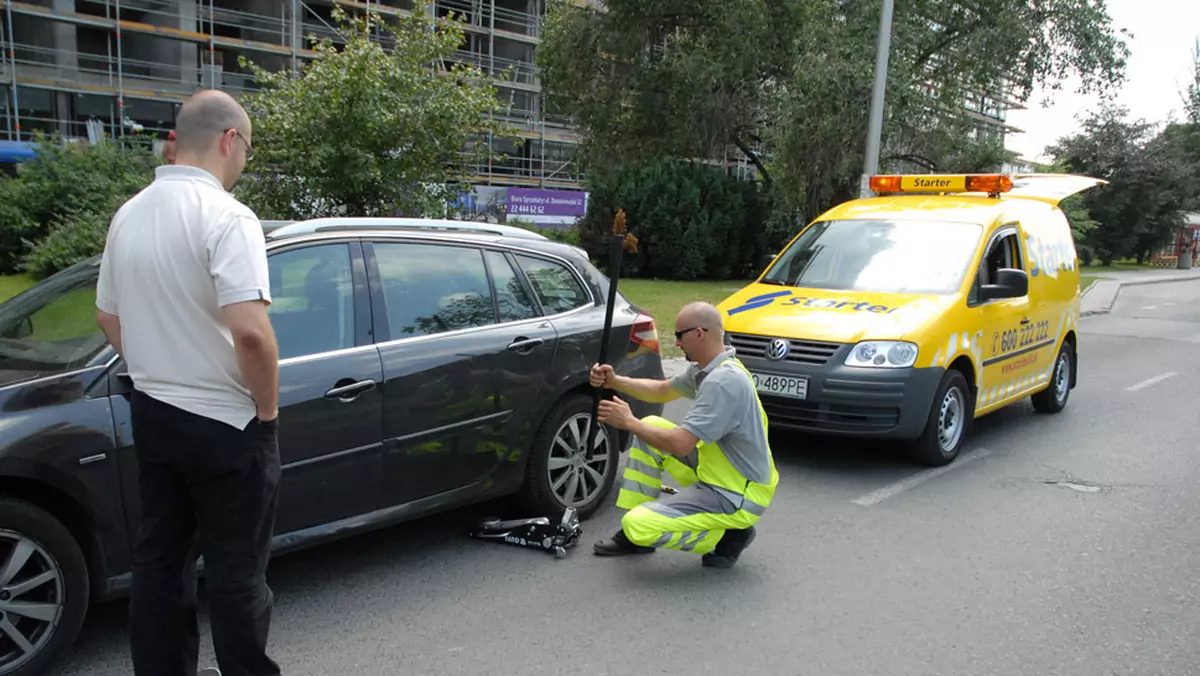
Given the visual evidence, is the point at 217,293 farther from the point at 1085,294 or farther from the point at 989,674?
the point at 1085,294

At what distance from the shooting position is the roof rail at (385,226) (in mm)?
4027

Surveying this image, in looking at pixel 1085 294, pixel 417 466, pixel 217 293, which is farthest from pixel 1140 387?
pixel 1085 294

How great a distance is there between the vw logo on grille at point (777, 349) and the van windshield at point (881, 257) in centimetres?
105

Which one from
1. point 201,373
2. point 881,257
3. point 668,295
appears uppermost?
point 881,257

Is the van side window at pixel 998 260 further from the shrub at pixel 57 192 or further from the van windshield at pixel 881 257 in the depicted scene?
the shrub at pixel 57 192

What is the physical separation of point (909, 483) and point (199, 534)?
4689mm

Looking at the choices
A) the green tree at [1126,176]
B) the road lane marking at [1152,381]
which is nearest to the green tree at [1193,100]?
the green tree at [1126,176]

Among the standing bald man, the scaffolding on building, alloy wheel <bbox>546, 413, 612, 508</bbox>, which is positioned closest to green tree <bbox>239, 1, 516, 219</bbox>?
alloy wheel <bbox>546, 413, 612, 508</bbox>

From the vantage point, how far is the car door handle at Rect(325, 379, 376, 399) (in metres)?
3.83

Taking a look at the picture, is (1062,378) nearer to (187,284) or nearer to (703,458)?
(703,458)

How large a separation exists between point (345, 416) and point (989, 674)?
2790 mm

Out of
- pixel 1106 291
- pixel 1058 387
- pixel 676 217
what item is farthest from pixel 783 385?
pixel 1106 291

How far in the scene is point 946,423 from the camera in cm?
659

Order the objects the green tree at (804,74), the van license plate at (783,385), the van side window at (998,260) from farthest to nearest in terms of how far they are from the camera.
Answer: the green tree at (804,74), the van side window at (998,260), the van license plate at (783,385)
